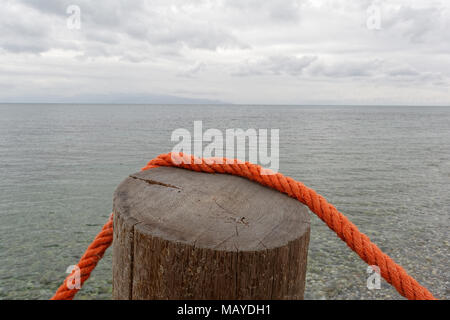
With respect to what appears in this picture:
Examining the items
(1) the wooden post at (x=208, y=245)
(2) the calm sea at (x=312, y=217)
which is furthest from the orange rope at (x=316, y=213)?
(2) the calm sea at (x=312, y=217)

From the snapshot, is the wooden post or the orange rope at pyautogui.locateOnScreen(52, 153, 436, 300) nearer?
the wooden post

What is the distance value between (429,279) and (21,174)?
15.0 metres

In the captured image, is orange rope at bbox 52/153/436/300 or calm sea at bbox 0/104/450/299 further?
calm sea at bbox 0/104/450/299

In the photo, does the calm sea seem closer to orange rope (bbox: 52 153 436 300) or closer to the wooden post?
orange rope (bbox: 52 153 436 300)

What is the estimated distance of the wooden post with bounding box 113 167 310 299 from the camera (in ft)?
3.78

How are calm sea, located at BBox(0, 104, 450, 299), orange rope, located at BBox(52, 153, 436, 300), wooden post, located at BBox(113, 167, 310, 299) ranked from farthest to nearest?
calm sea, located at BBox(0, 104, 450, 299) → orange rope, located at BBox(52, 153, 436, 300) → wooden post, located at BBox(113, 167, 310, 299)

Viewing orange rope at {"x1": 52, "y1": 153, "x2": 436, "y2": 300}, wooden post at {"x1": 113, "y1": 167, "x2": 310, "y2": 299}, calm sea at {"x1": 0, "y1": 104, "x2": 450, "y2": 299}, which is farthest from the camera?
calm sea at {"x1": 0, "y1": 104, "x2": 450, "y2": 299}

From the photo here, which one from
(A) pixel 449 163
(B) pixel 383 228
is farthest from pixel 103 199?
(A) pixel 449 163

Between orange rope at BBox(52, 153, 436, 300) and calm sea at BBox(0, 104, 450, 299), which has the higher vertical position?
orange rope at BBox(52, 153, 436, 300)

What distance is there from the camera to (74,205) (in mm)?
9422

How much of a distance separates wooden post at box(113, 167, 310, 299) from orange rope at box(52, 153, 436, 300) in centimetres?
9

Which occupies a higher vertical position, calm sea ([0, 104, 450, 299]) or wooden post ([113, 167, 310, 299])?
wooden post ([113, 167, 310, 299])

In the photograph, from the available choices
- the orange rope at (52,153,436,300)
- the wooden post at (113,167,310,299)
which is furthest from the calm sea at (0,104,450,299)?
the wooden post at (113,167,310,299)
